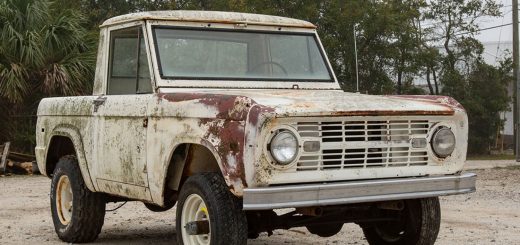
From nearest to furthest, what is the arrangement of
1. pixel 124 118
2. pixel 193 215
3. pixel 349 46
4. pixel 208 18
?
pixel 193 215
pixel 124 118
pixel 208 18
pixel 349 46

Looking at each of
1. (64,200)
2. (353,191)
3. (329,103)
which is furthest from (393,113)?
(64,200)

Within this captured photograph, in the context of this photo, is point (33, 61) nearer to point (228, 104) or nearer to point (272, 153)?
point (228, 104)

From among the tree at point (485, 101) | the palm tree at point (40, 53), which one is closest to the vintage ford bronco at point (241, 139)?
the palm tree at point (40, 53)

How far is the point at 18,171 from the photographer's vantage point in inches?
709

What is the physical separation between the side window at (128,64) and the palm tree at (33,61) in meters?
9.58

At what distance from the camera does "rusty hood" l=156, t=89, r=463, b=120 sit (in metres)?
5.36

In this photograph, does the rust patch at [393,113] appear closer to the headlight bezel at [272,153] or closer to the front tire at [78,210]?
the headlight bezel at [272,153]

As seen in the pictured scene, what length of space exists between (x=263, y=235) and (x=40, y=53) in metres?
10.1

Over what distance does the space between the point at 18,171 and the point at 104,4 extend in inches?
539

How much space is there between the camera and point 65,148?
8.39 metres

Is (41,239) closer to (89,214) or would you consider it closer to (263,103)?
(89,214)

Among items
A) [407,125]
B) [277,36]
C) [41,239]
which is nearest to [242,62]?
[277,36]

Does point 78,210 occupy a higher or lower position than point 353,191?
lower

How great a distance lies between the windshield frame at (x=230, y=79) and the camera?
A: 263 inches
